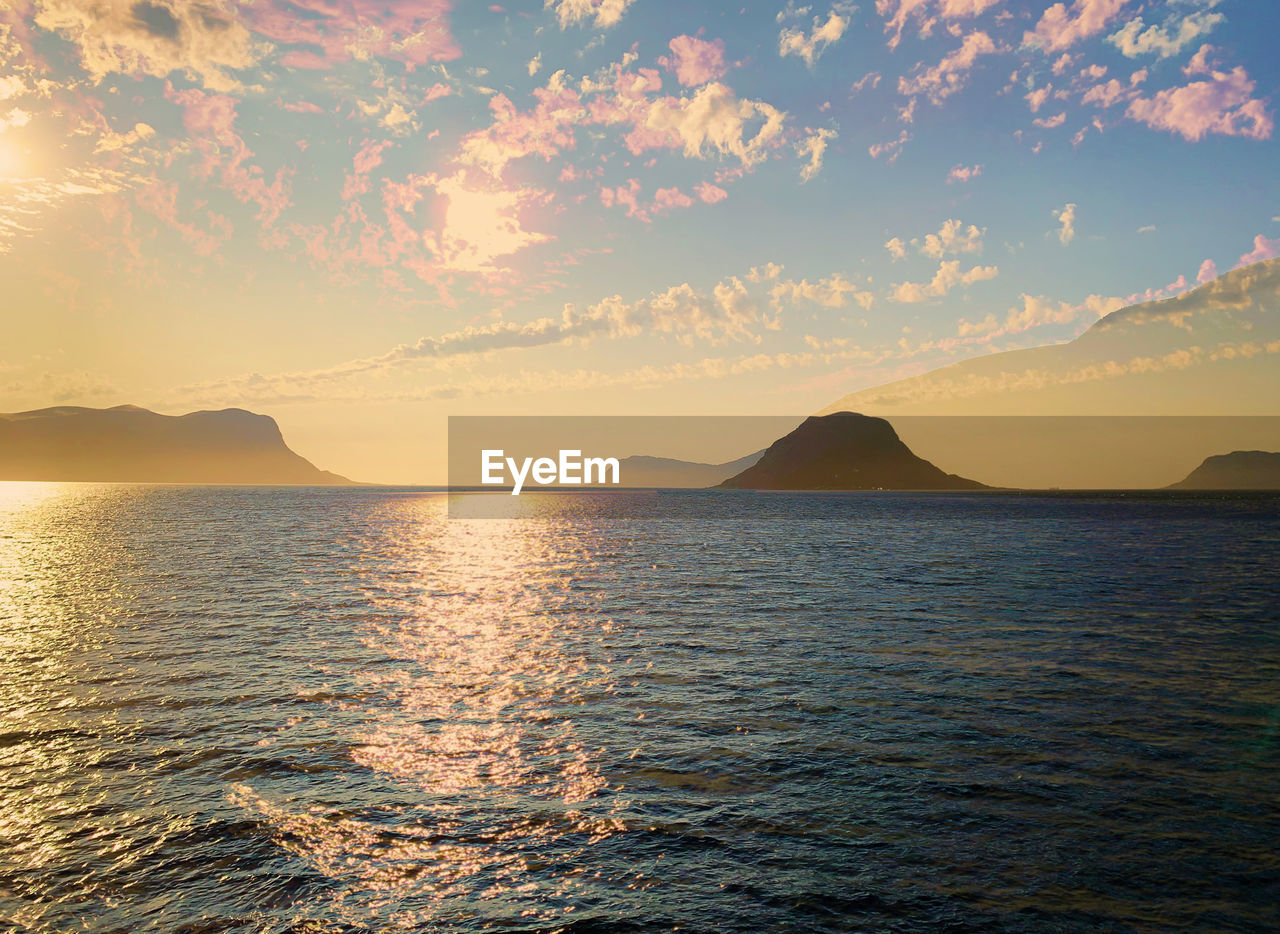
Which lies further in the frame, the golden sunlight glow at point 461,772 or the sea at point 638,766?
the golden sunlight glow at point 461,772

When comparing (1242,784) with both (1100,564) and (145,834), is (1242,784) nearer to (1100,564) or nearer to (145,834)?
(145,834)

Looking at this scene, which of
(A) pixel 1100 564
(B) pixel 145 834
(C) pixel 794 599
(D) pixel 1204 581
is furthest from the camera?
(A) pixel 1100 564

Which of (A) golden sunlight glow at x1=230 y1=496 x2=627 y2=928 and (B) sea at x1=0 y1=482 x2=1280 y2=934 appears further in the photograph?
(A) golden sunlight glow at x1=230 y1=496 x2=627 y2=928

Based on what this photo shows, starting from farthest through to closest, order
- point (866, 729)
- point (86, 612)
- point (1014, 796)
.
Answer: point (86, 612) < point (866, 729) < point (1014, 796)

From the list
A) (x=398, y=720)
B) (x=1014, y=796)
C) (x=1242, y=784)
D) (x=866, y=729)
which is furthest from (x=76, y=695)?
(x=1242, y=784)

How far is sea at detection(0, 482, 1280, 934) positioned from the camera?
12.7m

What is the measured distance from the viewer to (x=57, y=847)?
1439cm

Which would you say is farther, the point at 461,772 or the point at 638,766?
the point at 638,766

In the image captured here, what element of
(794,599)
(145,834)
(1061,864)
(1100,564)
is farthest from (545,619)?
(1100,564)

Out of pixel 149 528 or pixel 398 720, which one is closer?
pixel 398 720

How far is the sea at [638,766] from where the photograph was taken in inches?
501

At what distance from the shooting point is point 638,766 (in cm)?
1867

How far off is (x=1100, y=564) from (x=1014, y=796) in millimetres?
61372

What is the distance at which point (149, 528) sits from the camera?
10856cm
